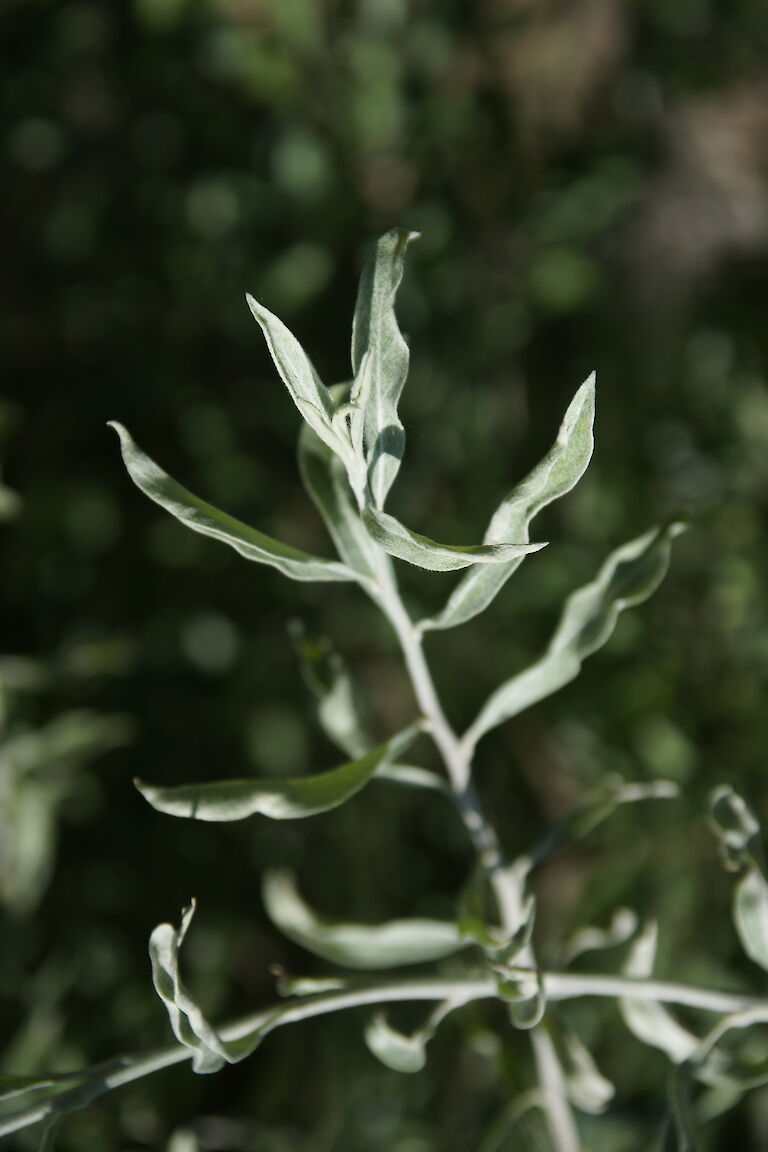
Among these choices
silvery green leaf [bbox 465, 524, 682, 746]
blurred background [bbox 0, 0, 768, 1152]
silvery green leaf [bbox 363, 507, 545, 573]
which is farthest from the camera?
blurred background [bbox 0, 0, 768, 1152]

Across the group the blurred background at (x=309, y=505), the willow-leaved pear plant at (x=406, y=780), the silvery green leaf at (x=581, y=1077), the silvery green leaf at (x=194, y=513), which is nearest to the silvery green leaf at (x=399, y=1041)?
the willow-leaved pear plant at (x=406, y=780)

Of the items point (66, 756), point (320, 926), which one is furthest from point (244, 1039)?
point (66, 756)

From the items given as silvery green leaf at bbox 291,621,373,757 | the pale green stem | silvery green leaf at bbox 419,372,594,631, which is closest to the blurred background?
the pale green stem

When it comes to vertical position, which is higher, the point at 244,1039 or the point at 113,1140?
the point at 244,1039

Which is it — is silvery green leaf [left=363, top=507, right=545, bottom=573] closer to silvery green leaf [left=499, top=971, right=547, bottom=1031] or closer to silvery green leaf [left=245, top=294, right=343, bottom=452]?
silvery green leaf [left=245, top=294, right=343, bottom=452]

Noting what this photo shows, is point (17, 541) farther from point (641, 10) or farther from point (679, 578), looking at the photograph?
point (641, 10)

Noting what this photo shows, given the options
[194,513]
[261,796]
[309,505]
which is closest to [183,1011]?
[261,796]
